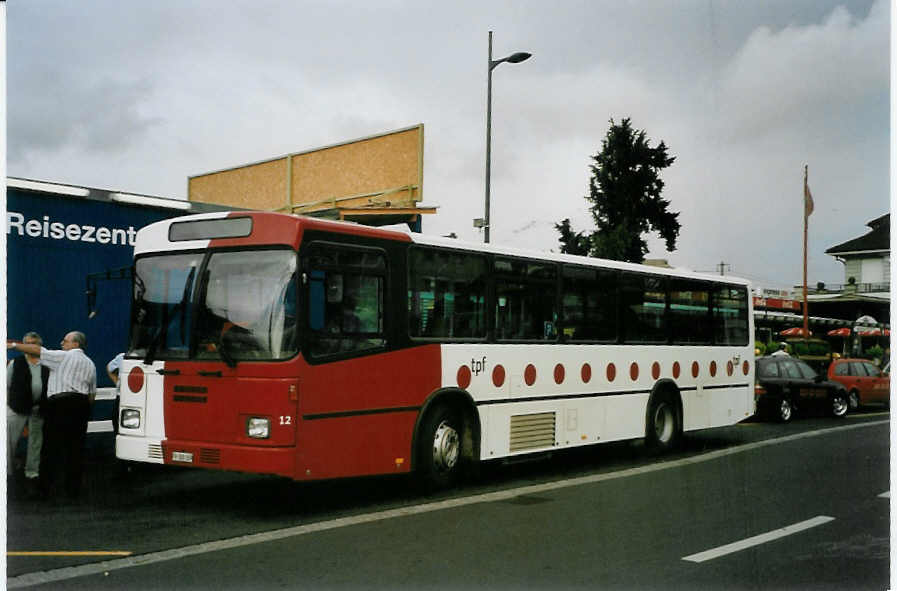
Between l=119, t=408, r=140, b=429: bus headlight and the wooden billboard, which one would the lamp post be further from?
A: l=119, t=408, r=140, b=429: bus headlight

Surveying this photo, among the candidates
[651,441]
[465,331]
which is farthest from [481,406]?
[651,441]

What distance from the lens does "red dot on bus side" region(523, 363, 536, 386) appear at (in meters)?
10.6

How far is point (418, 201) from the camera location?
67.3 feet

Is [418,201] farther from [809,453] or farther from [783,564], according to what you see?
[783,564]

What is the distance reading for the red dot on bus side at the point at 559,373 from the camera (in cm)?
1102

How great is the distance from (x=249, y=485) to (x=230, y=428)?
7.26ft

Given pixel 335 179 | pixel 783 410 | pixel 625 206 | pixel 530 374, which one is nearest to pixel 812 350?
pixel 625 206

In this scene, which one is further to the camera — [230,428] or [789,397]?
[789,397]

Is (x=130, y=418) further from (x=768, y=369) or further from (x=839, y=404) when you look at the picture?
(x=839, y=404)

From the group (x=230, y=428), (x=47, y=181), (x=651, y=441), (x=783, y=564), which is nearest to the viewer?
(x=783, y=564)

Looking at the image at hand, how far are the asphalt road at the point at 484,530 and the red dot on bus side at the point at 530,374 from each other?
109cm

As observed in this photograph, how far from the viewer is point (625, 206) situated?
24453 mm

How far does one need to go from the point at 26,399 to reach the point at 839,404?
17.0m

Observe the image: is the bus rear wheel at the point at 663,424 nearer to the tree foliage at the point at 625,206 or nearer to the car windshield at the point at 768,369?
the tree foliage at the point at 625,206
